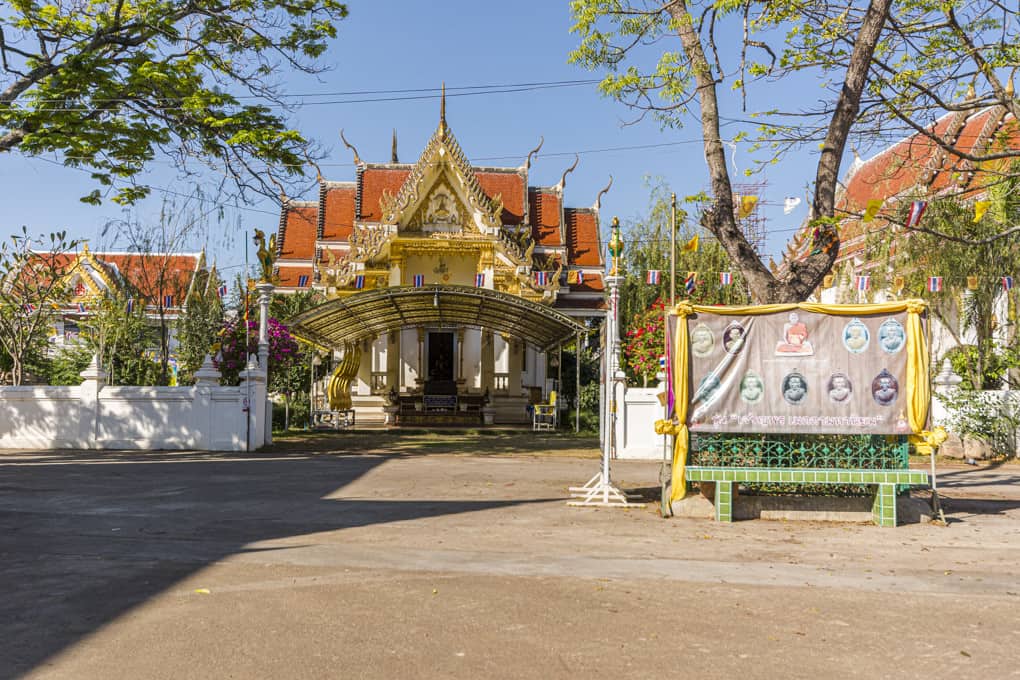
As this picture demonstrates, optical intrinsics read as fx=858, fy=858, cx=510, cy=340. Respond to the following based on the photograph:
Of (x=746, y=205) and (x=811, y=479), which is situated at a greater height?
(x=746, y=205)

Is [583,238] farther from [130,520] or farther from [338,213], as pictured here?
[130,520]

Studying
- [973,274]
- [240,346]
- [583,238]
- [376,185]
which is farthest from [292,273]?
[973,274]

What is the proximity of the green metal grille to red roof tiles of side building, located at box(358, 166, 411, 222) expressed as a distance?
67.1 ft

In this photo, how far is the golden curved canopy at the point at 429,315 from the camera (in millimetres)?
18312

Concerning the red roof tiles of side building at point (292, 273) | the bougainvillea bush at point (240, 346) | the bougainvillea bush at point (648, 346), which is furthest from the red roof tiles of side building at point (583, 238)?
the bougainvillea bush at point (240, 346)

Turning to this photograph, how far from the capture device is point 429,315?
23.7m

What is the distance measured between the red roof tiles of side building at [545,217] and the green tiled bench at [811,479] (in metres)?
19.7

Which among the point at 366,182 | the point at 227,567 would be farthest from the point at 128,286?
the point at 227,567

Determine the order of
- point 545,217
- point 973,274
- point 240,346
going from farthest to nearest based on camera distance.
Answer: point 545,217 → point 973,274 → point 240,346

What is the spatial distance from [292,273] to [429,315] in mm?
7448

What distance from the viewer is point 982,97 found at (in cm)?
1075

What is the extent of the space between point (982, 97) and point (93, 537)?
36.8ft

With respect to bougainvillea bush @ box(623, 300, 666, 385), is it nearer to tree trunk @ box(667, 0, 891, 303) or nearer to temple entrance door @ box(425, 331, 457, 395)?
temple entrance door @ box(425, 331, 457, 395)

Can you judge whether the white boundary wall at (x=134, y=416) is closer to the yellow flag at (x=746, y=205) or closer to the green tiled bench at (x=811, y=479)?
the yellow flag at (x=746, y=205)
